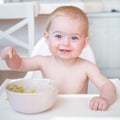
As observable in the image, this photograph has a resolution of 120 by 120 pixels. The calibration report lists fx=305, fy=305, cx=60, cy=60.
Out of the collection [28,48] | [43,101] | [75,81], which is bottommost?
[28,48]

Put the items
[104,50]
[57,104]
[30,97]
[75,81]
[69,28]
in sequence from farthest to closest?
[104,50]
[75,81]
[69,28]
[57,104]
[30,97]

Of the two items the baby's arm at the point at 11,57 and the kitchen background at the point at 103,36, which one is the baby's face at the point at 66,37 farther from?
the kitchen background at the point at 103,36

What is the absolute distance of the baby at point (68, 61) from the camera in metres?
0.84

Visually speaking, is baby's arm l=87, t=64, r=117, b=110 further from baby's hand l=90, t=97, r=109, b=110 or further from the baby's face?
the baby's face

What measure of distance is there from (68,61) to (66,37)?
178mm

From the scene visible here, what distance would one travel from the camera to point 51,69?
108 centimetres

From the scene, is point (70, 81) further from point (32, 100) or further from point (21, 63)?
point (32, 100)

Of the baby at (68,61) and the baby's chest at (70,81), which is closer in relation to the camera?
the baby at (68,61)

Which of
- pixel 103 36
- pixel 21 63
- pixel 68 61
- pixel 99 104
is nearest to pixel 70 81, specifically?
pixel 68 61

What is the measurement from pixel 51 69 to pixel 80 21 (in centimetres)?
23

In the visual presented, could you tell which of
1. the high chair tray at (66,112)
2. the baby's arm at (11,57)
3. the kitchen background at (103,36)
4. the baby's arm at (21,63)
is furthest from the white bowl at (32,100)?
the kitchen background at (103,36)

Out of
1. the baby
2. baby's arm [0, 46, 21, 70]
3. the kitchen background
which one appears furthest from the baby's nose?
the kitchen background

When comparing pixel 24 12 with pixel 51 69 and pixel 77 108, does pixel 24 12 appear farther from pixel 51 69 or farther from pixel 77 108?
pixel 77 108

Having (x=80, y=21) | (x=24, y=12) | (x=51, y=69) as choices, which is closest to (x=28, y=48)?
(x=24, y=12)
